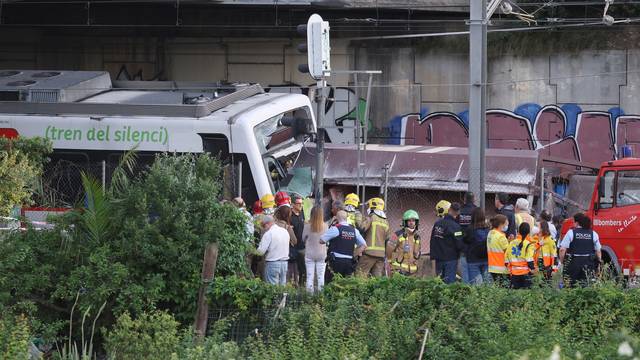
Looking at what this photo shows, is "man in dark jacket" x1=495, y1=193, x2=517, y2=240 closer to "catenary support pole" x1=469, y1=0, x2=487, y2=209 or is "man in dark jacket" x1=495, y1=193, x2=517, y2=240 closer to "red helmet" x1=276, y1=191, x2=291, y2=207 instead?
"catenary support pole" x1=469, y1=0, x2=487, y2=209

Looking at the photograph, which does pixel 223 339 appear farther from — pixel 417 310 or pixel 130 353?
pixel 417 310

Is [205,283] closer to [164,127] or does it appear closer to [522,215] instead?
[522,215]

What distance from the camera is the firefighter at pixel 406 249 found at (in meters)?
15.7

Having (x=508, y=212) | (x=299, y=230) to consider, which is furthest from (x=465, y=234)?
(x=299, y=230)

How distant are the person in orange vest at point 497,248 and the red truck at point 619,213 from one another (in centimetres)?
316

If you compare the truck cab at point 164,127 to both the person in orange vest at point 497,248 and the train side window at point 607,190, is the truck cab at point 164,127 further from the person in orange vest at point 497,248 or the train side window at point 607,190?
the train side window at point 607,190

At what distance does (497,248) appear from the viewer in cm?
1512

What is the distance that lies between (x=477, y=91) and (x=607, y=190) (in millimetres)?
2844

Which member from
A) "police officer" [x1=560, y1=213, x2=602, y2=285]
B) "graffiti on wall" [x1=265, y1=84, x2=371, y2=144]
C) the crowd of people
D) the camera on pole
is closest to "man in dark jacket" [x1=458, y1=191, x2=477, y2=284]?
the crowd of people

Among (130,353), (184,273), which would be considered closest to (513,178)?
(184,273)

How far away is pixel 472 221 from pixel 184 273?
4.90 metres

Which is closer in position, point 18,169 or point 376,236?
point 18,169

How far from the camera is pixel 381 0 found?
104 feet

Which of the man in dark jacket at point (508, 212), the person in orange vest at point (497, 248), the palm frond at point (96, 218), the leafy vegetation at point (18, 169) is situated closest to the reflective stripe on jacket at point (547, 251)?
the man in dark jacket at point (508, 212)
